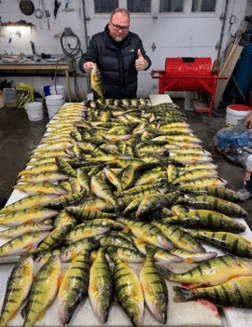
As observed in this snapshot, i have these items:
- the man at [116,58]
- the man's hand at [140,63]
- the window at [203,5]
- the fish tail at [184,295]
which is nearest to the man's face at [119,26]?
the man at [116,58]

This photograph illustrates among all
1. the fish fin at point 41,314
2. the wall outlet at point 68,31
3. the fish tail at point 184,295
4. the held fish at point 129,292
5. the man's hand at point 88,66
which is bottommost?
the fish fin at point 41,314

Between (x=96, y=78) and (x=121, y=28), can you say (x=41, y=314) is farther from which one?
(x=121, y=28)

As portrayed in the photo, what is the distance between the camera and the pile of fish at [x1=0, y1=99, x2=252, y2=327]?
3.76 feet

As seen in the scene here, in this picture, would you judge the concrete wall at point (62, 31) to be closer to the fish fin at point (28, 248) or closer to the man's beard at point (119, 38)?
the man's beard at point (119, 38)

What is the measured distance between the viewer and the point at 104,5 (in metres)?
7.00

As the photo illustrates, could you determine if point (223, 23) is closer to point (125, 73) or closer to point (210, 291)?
point (125, 73)

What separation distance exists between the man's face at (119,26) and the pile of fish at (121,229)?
170 centimetres

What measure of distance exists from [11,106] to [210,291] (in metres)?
7.77

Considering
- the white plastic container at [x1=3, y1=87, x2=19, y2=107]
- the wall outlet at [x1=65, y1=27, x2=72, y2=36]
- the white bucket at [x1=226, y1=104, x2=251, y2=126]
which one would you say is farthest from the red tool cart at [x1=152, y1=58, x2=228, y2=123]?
the white plastic container at [x1=3, y1=87, x2=19, y2=107]

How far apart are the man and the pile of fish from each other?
1.70m

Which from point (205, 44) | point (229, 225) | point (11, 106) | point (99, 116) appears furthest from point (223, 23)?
point (229, 225)

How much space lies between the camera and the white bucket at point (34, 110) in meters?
6.23

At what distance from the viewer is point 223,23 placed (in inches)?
280

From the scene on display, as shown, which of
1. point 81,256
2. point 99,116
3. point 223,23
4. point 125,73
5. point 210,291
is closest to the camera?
point 210,291
